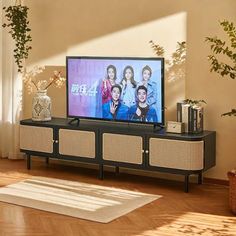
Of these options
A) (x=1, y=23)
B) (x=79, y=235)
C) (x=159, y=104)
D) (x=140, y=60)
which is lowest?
(x=79, y=235)

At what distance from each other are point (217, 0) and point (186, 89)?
3.01 ft

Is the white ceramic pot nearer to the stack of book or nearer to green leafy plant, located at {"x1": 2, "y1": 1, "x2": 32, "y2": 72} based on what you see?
green leafy plant, located at {"x1": 2, "y1": 1, "x2": 32, "y2": 72}

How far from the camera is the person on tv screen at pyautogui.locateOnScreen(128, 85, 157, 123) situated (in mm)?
5824

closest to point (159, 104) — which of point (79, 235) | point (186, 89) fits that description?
point (186, 89)

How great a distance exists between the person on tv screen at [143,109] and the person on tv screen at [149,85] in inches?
1.3

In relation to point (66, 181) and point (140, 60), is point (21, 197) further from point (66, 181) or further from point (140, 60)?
point (140, 60)

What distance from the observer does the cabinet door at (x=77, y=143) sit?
6.00 metres

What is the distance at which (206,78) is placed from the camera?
18.8ft

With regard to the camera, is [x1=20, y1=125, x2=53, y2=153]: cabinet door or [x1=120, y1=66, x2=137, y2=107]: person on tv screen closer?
[x1=120, y1=66, x2=137, y2=107]: person on tv screen

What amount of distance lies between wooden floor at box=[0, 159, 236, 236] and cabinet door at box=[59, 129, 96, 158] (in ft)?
1.08

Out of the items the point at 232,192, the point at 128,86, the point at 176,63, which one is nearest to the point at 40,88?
the point at 128,86

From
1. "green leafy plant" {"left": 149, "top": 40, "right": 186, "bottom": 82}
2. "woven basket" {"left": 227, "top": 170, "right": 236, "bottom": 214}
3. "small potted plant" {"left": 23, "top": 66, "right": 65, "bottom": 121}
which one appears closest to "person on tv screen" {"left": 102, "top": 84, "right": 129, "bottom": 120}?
"green leafy plant" {"left": 149, "top": 40, "right": 186, "bottom": 82}

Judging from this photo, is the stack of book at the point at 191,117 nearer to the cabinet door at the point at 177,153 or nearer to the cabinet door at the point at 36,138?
the cabinet door at the point at 177,153

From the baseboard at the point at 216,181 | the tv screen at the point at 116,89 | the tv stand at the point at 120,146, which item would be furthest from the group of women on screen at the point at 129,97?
the baseboard at the point at 216,181
